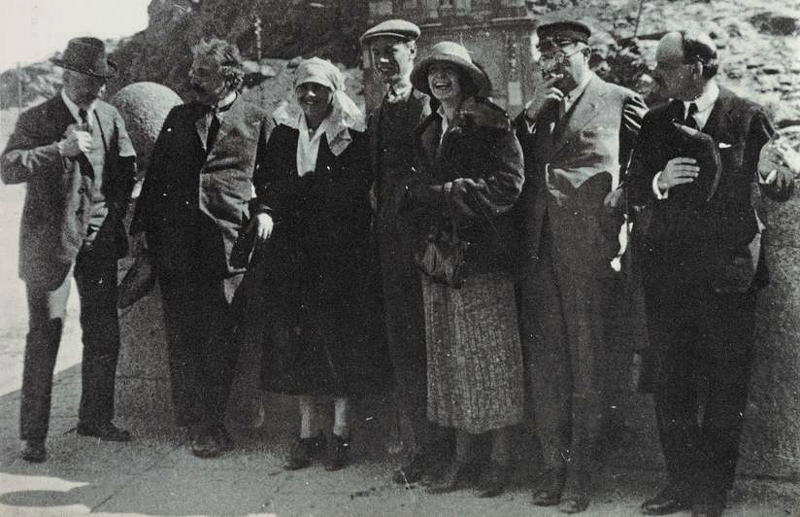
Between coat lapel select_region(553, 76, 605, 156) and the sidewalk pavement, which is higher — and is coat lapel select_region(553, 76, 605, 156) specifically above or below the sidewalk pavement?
above

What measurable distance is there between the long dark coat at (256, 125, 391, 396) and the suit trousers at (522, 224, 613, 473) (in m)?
0.84

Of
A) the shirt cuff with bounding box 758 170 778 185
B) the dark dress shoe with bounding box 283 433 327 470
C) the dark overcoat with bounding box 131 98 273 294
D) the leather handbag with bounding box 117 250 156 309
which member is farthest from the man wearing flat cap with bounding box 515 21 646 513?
the leather handbag with bounding box 117 250 156 309

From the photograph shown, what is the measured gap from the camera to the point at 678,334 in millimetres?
3396

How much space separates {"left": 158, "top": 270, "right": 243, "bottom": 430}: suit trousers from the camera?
174 inches

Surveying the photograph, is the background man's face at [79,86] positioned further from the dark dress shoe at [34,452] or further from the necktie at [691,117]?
the necktie at [691,117]

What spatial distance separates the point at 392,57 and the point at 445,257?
98cm

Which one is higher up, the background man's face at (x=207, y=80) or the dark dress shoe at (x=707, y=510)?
the background man's face at (x=207, y=80)

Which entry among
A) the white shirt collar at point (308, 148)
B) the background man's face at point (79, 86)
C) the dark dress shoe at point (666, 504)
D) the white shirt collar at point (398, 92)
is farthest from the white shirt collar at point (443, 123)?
the background man's face at point (79, 86)

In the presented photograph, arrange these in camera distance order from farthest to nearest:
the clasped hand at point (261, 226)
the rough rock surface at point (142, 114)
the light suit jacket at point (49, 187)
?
the rough rock surface at point (142, 114) → the light suit jacket at point (49, 187) → the clasped hand at point (261, 226)

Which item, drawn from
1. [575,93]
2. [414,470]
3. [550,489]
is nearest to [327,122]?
[575,93]

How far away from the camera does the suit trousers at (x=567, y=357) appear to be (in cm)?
352

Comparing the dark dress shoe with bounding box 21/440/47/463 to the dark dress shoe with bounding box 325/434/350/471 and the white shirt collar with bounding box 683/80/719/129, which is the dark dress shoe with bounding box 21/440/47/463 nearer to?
the dark dress shoe with bounding box 325/434/350/471

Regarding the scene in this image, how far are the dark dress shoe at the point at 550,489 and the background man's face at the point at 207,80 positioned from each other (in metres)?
2.45

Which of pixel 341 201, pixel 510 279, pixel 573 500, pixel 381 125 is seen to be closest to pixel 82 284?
pixel 341 201
